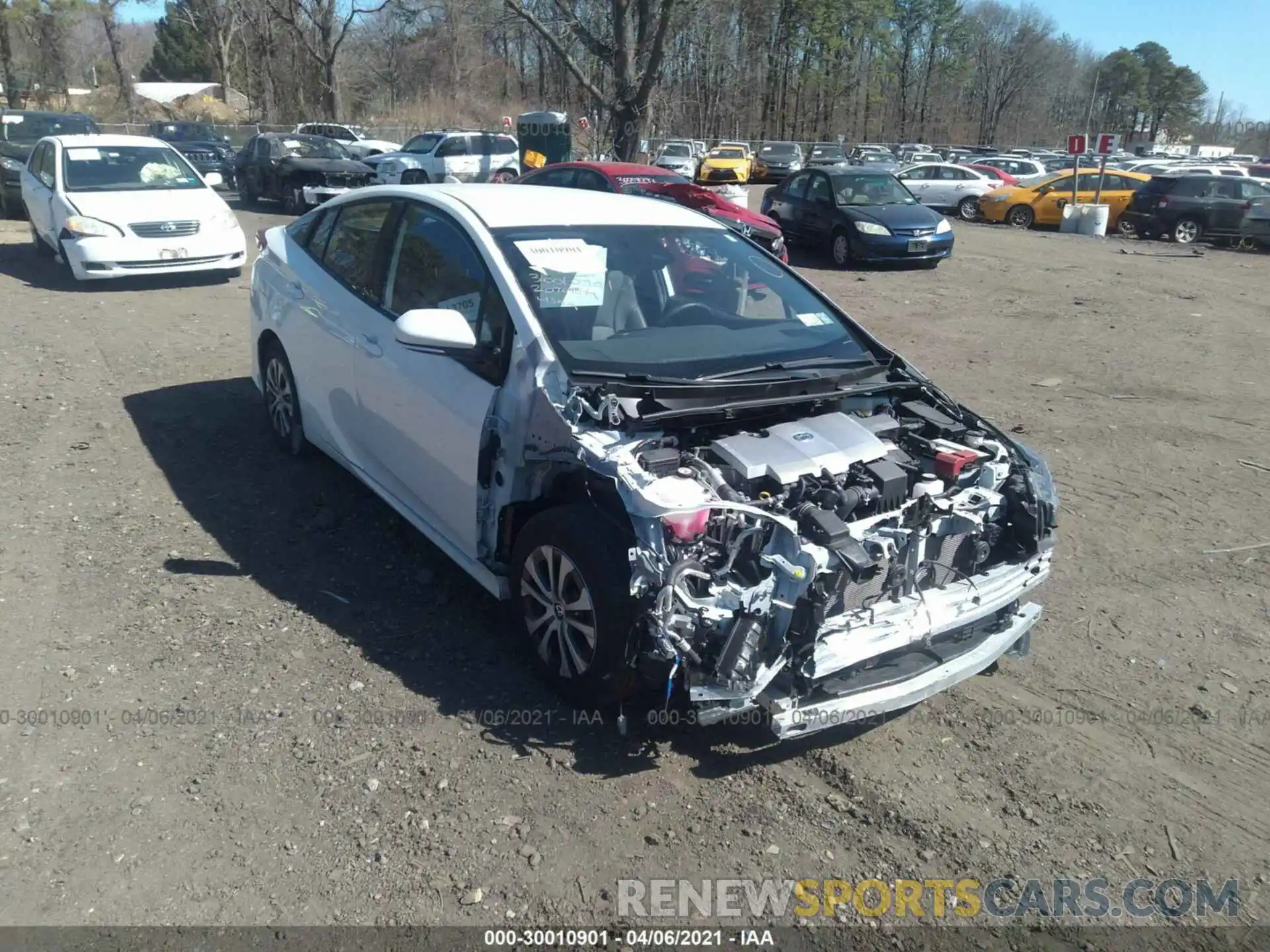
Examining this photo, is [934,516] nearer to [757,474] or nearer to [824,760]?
[757,474]

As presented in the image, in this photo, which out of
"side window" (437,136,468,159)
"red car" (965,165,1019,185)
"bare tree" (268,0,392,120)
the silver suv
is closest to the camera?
the silver suv

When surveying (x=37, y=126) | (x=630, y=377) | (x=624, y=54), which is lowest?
(x=630, y=377)

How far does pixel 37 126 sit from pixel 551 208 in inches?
776

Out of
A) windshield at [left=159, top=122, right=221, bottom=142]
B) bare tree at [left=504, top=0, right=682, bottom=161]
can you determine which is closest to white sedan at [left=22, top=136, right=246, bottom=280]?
bare tree at [left=504, top=0, right=682, bottom=161]

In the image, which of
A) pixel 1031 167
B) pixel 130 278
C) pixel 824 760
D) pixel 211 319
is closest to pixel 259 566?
pixel 824 760

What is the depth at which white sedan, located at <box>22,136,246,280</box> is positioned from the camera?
11180 mm

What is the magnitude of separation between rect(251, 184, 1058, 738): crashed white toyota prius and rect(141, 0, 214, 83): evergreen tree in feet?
275

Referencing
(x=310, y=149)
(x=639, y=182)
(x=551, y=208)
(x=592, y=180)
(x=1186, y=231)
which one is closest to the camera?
(x=551, y=208)

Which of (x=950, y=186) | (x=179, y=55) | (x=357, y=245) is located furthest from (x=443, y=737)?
Answer: (x=179, y=55)

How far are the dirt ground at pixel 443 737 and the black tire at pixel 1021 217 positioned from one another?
20.8 metres

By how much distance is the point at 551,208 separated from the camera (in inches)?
185

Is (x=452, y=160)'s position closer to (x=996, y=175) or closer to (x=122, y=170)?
(x=122, y=170)

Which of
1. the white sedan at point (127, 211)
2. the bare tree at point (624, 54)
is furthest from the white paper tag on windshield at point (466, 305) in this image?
the bare tree at point (624, 54)

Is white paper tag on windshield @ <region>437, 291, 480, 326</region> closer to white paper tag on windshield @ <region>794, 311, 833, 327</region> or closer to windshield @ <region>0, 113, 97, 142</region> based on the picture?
white paper tag on windshield @ <region>794, 311, 833, 327</region>
